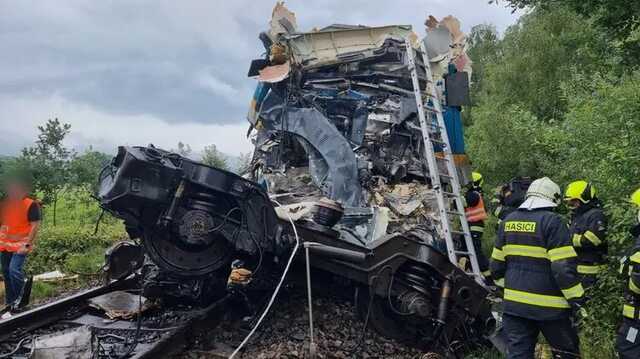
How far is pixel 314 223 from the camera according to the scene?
461 centimetres

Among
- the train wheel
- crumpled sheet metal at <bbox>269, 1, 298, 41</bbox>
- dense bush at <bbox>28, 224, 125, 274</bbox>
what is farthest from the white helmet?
dense bush at <bbox>28, 224, 125, 274</bbox>

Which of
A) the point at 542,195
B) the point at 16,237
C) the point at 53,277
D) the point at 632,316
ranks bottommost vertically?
the point at 53,277

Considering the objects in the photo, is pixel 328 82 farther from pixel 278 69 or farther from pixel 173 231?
pixel 173 231

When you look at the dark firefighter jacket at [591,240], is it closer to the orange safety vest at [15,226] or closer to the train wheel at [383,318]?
the train wheel at [383,318]

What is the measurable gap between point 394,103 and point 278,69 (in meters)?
1.85

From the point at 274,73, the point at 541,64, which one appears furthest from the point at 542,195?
the point at 541,64

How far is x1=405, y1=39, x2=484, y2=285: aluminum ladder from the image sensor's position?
5531mm

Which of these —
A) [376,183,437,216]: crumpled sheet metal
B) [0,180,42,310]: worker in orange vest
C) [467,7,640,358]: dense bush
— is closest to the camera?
[467,7,640,358]: dense bush

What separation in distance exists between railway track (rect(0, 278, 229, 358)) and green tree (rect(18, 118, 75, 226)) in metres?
7.83

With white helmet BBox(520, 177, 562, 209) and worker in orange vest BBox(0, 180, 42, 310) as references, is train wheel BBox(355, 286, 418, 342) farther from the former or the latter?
worker in orange vest BBox(0, 180, 42, 310)

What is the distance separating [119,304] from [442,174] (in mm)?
3949

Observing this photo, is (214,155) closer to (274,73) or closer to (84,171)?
(84,171)

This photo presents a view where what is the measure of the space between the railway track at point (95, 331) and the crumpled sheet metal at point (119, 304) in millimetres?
52

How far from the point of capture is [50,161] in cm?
1239
